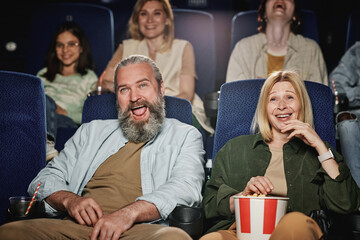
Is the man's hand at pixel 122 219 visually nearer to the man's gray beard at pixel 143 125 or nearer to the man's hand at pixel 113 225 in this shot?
the man's hand at pixel 113 225

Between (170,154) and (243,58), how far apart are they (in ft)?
4.59

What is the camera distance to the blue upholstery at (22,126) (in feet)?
6.43

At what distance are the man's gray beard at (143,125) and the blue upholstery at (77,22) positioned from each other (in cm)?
142

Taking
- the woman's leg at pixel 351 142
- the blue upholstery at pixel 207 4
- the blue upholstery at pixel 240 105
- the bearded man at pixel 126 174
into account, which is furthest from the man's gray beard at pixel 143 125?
the blue upholstery at pixel 207 4

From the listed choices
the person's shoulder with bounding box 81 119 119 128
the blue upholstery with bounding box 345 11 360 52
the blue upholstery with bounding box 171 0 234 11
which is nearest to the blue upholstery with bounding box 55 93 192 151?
the person's shoulder with bounding box 81 119 119 128

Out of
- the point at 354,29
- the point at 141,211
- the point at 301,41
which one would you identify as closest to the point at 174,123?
the point at 141,211

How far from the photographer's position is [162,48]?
316cm

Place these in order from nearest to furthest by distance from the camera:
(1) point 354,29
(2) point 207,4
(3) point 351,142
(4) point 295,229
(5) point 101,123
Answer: (4) point 295,229 < (5) point 101,123 < (3) point 351,142 < (1) point 354,29 < (2) point 207,4

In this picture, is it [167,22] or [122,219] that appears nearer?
[122,219]

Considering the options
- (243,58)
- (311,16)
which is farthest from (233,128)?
(311,16)

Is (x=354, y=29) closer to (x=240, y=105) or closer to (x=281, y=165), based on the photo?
(x=240, y=105)

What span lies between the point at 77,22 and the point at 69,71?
15.8 inches

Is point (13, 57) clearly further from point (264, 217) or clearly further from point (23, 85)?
point (264, 217)

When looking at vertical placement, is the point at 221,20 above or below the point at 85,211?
above
